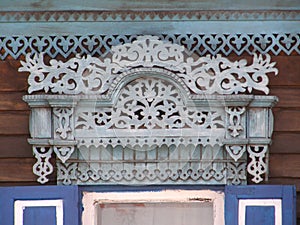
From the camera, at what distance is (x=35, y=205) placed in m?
3.41

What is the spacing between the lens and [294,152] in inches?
138

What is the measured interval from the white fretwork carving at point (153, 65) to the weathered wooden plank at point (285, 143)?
0.89 feet

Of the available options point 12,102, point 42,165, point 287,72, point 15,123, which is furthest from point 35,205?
point 287,72

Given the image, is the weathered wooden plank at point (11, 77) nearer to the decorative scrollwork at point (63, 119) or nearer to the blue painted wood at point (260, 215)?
the decorative scrollwork at point (63, 119)

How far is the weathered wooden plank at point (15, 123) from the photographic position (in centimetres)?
354

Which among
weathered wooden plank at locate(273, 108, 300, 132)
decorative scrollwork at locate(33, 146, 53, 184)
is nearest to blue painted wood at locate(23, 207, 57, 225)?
decorative scrollwork at locate(33, 146, 53, 184)

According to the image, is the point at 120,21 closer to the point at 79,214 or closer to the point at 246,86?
the point at 246,86

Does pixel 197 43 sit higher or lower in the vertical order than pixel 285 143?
higher

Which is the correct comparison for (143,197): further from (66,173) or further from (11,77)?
(11,77)

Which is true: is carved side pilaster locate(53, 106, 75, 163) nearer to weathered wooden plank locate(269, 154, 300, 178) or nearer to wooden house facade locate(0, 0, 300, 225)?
wooden house facade locate(0, 0, 300, 225)

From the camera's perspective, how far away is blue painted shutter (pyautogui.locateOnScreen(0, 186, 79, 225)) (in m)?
3.40

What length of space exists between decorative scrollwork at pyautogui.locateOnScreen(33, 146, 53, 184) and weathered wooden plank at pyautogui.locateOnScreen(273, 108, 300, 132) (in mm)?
1262

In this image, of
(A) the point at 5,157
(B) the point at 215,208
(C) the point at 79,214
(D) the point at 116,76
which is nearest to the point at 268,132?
(B) the point at 215,208

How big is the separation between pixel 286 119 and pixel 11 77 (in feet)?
5.10
